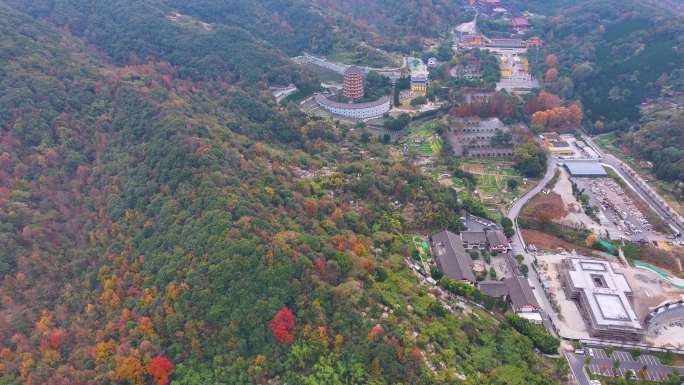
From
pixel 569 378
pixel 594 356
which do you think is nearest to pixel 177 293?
pixel 569 378

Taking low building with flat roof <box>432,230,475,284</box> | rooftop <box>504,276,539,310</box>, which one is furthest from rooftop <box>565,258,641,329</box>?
low building with flat roof <box>432,230,475,284</box>

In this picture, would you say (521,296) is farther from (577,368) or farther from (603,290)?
(603,290)

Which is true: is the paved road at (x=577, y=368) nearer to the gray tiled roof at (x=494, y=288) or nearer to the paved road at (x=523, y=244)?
the paved road at (x=523, y=244)

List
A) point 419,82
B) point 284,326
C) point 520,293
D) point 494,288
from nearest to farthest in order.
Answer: point 284,326 < point 520,293 < point 494,288 < point 419,82

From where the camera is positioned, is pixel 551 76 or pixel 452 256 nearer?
pixel 452 256

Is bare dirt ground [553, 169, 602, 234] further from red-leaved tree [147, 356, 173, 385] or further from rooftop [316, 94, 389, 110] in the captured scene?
red-leaved tree [147, 356, 173, 385]

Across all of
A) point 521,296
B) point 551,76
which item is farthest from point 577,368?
point 551,76
